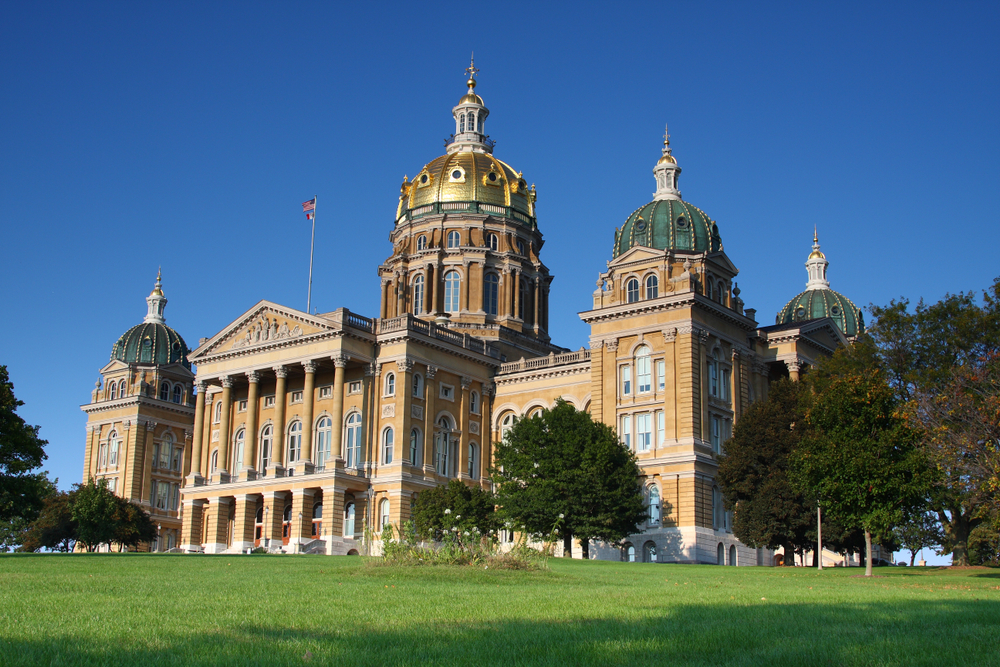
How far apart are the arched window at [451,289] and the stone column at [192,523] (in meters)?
23.7

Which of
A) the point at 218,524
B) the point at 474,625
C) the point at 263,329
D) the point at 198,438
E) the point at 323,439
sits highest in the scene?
the point at 263,329

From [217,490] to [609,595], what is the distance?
187ft

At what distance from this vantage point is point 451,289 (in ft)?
289

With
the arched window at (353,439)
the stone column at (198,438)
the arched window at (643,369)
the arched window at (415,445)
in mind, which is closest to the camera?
the arched window at (643,369)

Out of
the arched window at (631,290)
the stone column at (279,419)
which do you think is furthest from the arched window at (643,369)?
the stone column at (279,419)

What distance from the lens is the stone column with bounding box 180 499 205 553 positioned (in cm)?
7506

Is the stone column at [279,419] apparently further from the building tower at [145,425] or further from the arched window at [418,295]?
the building tower at [145,425]

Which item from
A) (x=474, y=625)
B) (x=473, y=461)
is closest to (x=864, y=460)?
(x=474, y=625)

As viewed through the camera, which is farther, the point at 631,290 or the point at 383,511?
the point at 383,511

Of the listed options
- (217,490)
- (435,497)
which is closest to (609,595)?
(435,497)

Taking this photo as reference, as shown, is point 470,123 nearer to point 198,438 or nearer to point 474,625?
point 198,438

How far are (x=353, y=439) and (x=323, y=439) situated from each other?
8.02ft

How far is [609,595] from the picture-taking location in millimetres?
21656

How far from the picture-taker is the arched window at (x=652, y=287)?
66.9 meters
